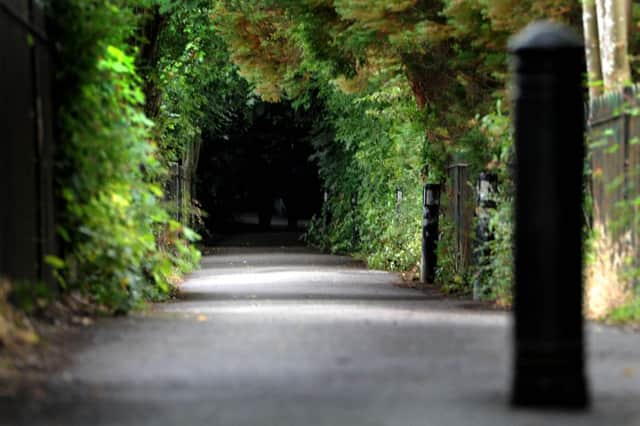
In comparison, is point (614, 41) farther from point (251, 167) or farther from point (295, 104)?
point (251, 167)

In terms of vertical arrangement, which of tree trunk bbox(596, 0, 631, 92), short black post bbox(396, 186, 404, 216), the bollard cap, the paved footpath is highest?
tree trunk bbox(596, 0, 631, 92)

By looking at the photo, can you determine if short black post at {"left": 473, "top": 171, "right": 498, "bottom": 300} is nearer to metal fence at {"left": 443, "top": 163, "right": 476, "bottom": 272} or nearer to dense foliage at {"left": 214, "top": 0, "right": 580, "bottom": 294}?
dense foliage at {"left": 214, "top": 0, "right": 580, "bottom": 294}

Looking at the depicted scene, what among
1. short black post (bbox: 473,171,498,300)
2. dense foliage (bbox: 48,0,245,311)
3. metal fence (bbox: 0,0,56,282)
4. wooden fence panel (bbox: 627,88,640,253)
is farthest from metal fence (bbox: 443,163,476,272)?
metal fence (bbox: 0,0,56,282)

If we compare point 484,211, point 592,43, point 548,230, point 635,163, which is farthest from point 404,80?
point 548,230

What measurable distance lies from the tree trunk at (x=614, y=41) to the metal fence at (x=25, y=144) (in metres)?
5.79

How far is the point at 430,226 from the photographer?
2150 cm

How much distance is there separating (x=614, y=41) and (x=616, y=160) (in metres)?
1.73

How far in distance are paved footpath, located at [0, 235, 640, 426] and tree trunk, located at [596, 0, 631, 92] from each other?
9.67ft

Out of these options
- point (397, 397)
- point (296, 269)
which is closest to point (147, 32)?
point (296, 269)

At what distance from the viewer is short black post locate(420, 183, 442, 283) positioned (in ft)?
70.1

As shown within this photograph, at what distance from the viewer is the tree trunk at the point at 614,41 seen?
531 inches

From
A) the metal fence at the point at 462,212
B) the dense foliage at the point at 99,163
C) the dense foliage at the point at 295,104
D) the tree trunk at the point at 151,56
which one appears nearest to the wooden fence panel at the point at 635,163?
the dense foliage at the point at 295,104

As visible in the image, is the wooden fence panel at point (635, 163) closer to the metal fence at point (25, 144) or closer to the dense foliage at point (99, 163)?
the dense foliage at point (99, 163)

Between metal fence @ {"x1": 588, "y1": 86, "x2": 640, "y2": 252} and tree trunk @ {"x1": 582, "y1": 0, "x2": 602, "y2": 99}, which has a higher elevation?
tree trunk @ {"x1": 582, "y1": 0, "x2": 602, "y2": 99}
